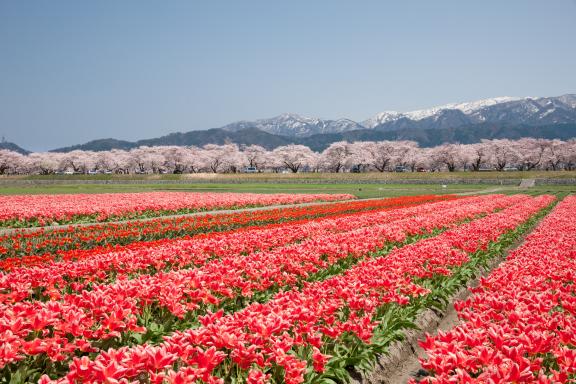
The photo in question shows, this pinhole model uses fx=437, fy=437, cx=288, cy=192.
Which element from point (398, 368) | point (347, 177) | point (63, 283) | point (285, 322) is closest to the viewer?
point (285, 322)

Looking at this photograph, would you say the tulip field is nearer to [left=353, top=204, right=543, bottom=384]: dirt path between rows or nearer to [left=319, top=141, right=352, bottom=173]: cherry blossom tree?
[left=353, top=204, right=543, bottom=384]: dirt path between rows

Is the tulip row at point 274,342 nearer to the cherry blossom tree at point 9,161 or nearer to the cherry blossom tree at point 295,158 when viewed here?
the cherry blossom tree at point 295,158

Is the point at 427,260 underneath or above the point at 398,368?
above

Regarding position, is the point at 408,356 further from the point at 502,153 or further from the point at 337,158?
the point at 337,158

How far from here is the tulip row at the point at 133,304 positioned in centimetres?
401

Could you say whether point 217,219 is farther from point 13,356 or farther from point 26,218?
point 13,356

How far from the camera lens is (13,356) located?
3.52 metres

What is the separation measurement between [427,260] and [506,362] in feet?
17.7

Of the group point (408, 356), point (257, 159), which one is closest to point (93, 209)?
point (408, 356)

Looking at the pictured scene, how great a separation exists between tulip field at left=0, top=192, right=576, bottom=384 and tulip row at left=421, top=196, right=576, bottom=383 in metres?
0.02

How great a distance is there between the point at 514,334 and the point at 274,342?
8.85ft

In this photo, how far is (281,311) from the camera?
480cm

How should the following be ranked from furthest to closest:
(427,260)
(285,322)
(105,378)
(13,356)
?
1. (427,260)
2. (285,322)
3. (13,356)
4. (105,378)

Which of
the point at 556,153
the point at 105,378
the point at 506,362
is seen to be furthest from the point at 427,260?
the point at 556,153
